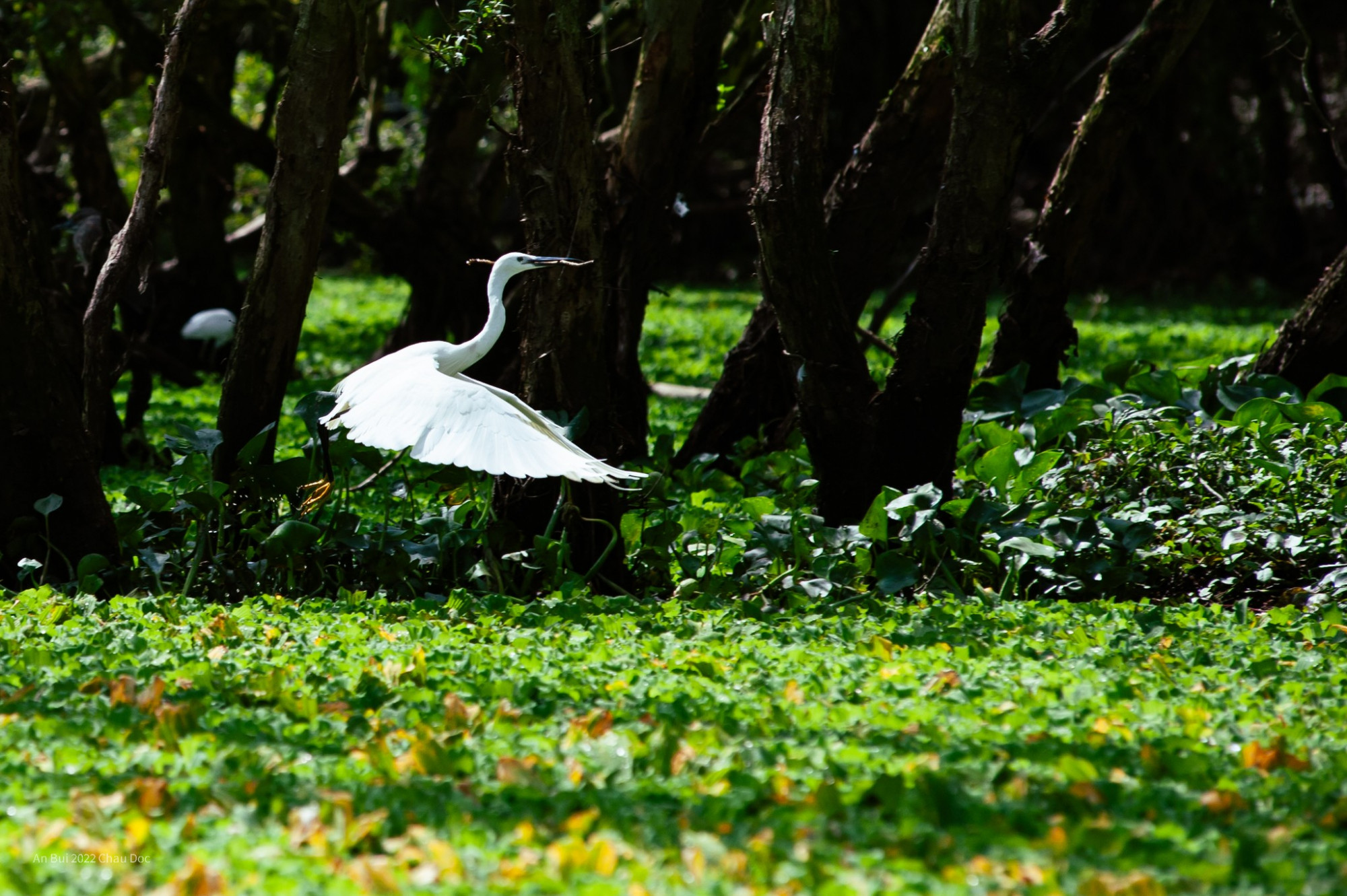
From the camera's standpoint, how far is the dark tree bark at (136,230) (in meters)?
4.98

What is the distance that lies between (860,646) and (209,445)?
7.42 feet

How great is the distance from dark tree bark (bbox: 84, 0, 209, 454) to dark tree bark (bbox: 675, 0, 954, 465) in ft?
8.40

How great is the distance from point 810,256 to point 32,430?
2551 mm

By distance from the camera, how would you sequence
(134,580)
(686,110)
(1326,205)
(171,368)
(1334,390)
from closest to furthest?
(134,580) < (1334,390) < (686,110) < (171,368) < (1326,205)

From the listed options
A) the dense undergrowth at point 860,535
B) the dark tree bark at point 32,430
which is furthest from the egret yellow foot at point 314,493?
the dark tree bark at point 32,430

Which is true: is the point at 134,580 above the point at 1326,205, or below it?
below

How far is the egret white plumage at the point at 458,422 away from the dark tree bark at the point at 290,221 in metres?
0.60

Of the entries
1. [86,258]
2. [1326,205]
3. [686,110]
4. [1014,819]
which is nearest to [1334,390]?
[686,110]

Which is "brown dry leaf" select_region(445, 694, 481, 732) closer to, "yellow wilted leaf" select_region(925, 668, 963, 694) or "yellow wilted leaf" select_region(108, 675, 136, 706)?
"yellow wilted leaf" select_region(108, 675, 136, 706)

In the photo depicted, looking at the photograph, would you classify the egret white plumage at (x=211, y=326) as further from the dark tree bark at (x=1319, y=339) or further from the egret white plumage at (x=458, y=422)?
the dark tree bark at (x=1319, y=339)

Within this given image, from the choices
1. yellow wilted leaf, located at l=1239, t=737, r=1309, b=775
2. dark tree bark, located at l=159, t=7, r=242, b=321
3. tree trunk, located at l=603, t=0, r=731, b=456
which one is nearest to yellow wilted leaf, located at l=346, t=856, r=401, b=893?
yellow wilted leaf, located at l=1239, t=737, r=1309, b=775

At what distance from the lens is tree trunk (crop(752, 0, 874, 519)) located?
4.72 metres

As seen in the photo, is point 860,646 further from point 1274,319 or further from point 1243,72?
point 1243,72

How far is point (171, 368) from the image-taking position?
990 centimetres
